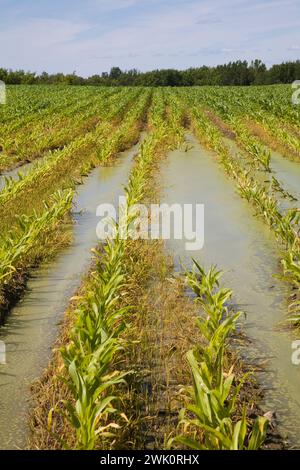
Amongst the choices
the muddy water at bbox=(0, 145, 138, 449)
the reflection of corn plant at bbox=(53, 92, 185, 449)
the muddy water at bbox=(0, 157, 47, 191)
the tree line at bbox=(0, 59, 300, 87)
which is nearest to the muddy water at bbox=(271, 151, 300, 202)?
the muddy water at bbox=(0, 145, 138, 449)

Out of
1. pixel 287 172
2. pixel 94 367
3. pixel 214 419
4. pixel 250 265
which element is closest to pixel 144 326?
pixel 94 367

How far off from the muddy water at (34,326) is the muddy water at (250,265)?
1.23 m

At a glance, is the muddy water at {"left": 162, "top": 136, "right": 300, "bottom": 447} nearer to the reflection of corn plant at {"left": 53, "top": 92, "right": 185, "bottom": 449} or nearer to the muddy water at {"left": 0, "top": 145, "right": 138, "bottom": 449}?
the reflection of corn plant at {"left": 53, "top": 92, "right": 185, "bottom": 449}

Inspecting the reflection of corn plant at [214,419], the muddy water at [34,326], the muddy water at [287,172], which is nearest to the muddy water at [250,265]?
the reflection of corn plant at [214,419]

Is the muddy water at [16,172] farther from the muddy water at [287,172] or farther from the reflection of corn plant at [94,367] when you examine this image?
the reflection of corn plant at [94,367]

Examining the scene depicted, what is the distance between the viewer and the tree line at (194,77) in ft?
205

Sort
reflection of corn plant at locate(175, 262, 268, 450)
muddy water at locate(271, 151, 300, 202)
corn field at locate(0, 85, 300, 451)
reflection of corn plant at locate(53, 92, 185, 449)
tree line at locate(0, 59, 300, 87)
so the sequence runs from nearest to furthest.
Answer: reflection of corn plant at locate(175, 262, 268, 450), reflection of corn plant at locate(53, 92, 185, 449), corn field at locate(0, 85, 300, 451), muddy water at locate(271, 151, 300, 202), tree line at locate(0, 59, 300, 87)

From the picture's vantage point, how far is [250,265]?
5.96 metres

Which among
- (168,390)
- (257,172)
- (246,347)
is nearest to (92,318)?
(168,390)

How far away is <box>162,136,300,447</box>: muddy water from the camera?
3666 millimetres

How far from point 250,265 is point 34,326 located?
254cm

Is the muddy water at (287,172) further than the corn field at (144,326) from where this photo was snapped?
Yes

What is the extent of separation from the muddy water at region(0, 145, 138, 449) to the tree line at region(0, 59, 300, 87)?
183 ft
